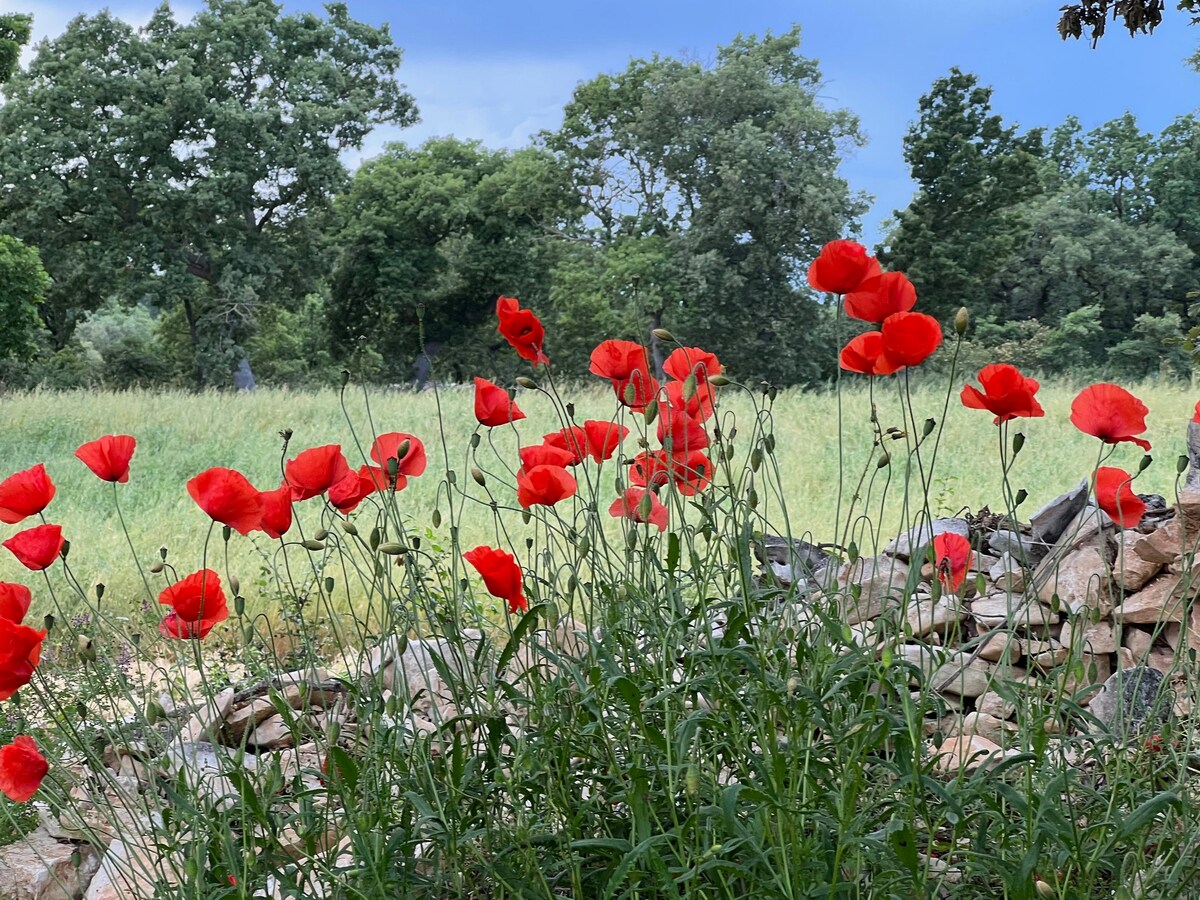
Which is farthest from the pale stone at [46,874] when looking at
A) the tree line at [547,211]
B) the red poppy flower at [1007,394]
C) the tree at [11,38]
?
the tree line at [547,211]

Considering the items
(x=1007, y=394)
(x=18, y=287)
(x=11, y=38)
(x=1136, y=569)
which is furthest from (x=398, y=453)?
(x=11, y=38)

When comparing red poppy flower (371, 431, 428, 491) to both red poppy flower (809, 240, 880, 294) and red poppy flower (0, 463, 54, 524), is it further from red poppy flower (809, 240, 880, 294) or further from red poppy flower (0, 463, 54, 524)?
red poppy flower (809, 240, 880, 294)

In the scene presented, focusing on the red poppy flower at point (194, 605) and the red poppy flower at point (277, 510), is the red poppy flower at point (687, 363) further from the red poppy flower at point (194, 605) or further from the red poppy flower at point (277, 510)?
the red poppy flower at point (194, 605)

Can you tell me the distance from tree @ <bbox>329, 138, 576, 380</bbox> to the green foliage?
26.0ft

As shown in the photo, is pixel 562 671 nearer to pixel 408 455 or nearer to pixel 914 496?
pixel 408 455

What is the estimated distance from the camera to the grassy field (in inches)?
230

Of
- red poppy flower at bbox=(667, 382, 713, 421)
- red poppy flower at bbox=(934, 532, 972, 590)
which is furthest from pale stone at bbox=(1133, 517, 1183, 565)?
red poppy flower at bbox=(667, 382, 713, 421)

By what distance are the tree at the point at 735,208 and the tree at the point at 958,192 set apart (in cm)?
120

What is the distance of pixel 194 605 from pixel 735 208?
18.1 metres

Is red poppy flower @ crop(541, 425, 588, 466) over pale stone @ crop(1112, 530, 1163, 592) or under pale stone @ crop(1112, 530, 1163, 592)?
over

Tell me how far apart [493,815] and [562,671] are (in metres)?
0.22

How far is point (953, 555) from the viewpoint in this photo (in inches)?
68.9

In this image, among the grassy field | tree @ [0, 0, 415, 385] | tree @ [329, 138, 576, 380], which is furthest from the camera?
tree @ [329, 138, 576, 380]

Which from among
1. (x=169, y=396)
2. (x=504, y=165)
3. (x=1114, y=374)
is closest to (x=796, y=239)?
(x=1114, y=374)
